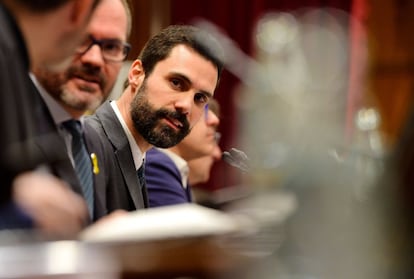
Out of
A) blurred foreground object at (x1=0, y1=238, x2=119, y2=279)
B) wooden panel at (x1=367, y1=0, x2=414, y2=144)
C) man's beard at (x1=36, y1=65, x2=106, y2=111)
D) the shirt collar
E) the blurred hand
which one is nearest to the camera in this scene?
blurred foreground object at (x1=0, y1=238, x2=119, y2=279)

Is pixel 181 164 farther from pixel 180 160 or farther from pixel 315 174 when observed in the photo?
pixel 315 174

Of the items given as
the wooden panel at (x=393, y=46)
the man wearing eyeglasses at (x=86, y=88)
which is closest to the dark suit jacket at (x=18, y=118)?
the man wearing eyeglasses at (x=86, y=88)

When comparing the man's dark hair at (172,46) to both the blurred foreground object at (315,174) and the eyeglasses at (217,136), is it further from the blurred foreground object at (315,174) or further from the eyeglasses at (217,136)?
the blurred foreground object at (315,174)

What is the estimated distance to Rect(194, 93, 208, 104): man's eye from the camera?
0.83 metres

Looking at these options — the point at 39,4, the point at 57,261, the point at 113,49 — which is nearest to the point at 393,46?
the point at 113,49

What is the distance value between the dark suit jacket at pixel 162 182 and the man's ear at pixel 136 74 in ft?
0.28

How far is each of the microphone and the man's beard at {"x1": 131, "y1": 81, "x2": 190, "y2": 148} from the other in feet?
0.22

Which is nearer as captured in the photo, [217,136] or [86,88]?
[86,88]

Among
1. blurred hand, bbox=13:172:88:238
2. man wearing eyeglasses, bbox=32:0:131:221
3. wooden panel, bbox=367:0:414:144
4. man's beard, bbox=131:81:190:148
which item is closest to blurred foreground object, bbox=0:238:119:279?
blurred hand, bbox=13:172:88:238

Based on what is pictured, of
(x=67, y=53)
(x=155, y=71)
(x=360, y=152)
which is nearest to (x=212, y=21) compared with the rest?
(x=155, y=71)

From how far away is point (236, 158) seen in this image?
800 millimetres

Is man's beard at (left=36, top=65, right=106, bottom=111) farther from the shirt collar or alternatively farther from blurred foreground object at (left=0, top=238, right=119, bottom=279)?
blurred foreground object at (left=0, top=238, right=119, bottom=279)

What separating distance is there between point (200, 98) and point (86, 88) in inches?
5.9

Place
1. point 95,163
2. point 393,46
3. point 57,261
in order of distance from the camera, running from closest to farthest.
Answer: point 57,261 → point 95,163 → point 393,46
